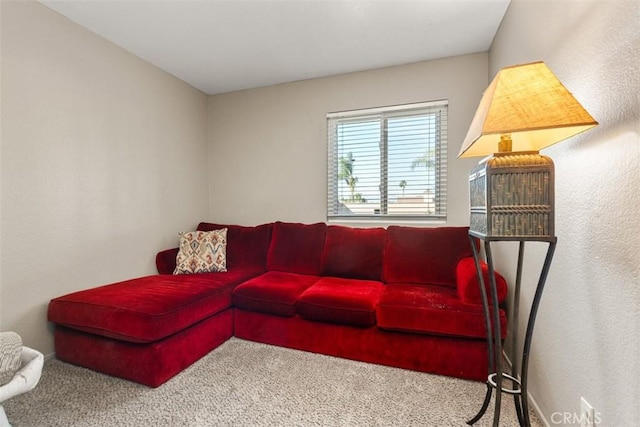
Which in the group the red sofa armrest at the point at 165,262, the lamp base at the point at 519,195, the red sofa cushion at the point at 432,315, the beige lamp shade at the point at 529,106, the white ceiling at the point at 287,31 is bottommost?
the red sofa cushion at the point at 432,315

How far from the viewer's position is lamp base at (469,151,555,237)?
990mm

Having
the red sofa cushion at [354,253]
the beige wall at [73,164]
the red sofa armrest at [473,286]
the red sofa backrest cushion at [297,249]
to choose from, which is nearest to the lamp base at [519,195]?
the red sofa armrest at [473,286]

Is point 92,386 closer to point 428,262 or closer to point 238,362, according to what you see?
point 238,362

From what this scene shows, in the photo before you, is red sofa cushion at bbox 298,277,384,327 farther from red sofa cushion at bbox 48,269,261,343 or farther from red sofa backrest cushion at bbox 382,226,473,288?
Answer: red sofa cushion at bbox 48,269,261,343

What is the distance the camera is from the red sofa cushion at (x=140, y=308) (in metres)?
1.62

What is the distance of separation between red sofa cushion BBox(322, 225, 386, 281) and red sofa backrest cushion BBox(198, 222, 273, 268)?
0.64 m

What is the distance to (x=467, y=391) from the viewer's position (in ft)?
5.24

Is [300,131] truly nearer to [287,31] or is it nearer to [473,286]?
[287,31]

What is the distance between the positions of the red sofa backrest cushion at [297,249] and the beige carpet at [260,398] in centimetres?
90

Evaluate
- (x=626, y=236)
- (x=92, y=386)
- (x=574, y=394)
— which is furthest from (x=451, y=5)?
(x=92, y=386)

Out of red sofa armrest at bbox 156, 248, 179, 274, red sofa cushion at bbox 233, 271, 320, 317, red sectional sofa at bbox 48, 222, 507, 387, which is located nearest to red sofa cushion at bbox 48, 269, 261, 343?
red sectional sofa at bbox 48, 222, 507, 387

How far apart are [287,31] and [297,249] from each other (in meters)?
1.86

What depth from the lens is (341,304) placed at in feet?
6.29

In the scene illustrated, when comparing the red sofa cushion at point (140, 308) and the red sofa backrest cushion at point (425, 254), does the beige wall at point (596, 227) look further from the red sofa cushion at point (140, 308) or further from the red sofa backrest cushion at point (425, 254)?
the red sofa cushion at point (140, 308)
